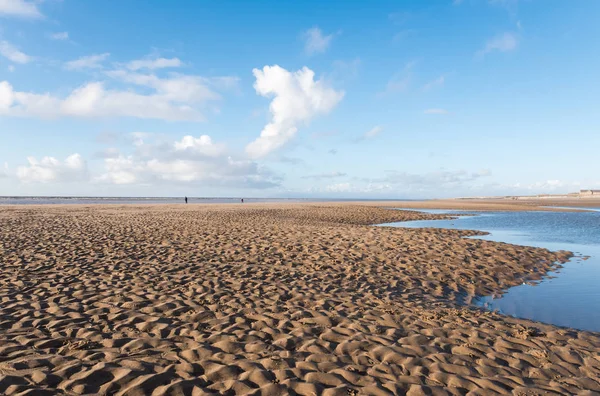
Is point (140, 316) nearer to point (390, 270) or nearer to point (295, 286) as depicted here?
point (295, 286)

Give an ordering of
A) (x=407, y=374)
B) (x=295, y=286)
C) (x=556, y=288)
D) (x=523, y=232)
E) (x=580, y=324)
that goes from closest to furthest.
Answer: (x=407, y=374) < (x=580, y=324) < (x=295, y=286) < (x=556, y=288) < (x=523, y=232)

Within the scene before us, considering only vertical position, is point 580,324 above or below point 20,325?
below

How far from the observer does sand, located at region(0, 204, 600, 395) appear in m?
5.25

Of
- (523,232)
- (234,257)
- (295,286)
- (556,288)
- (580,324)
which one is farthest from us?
(523,232)

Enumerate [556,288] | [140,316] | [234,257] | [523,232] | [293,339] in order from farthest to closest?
[523,232]
[234,257]
[556,288]
[140,316]
[293,339]

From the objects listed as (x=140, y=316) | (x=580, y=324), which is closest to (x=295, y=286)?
(x=140, y=316)

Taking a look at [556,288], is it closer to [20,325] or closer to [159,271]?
[159,271]

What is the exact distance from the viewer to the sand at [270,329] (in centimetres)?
525

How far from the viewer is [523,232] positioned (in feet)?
86.9

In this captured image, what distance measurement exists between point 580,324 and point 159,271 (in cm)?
1207

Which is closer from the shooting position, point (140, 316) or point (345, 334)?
point (345, 334)

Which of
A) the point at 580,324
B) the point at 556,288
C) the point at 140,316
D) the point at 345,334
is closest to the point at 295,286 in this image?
the point at 345,334

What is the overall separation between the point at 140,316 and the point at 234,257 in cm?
642

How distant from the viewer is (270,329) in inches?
282
